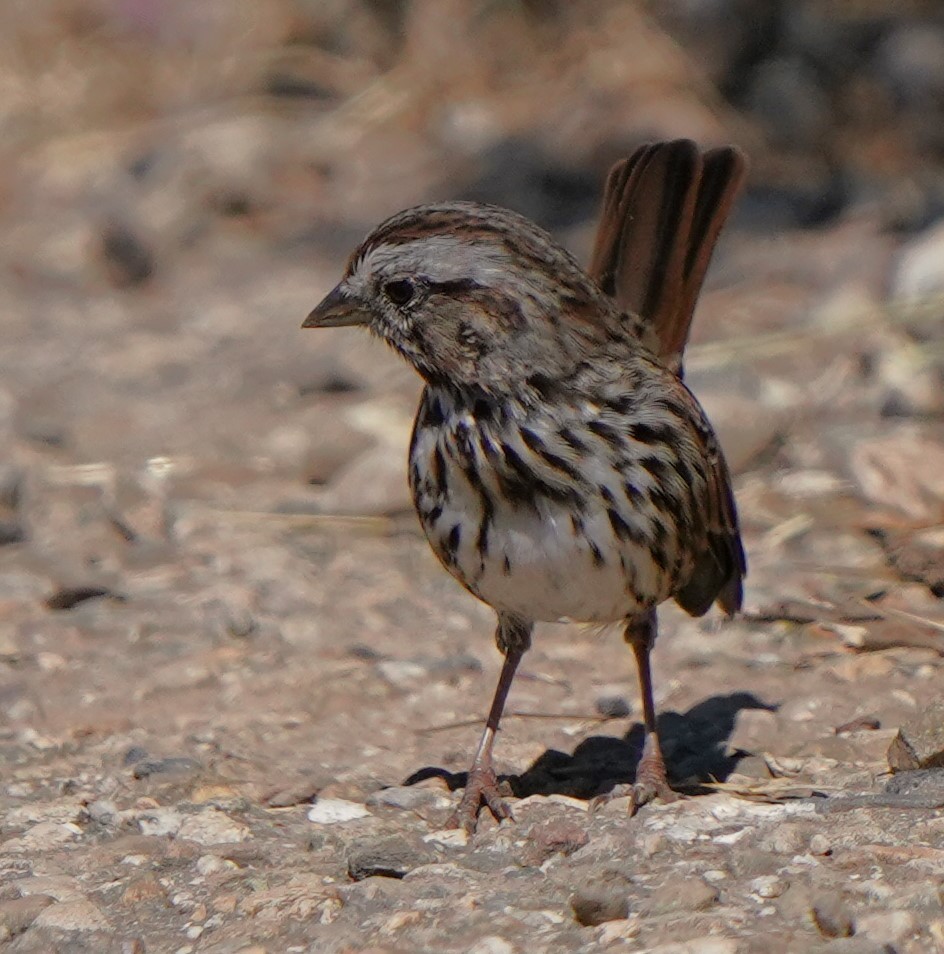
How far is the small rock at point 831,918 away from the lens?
3.34 m

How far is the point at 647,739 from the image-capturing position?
14.5ft

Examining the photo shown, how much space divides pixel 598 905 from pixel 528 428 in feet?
3.58

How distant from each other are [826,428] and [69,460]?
8.98ft

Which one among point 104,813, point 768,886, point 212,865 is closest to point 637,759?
point 768,886

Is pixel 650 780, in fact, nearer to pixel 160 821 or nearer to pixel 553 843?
pixel 553 843

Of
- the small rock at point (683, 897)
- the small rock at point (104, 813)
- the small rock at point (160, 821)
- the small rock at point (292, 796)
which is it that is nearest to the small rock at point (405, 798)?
the small rock at point (292, 796)

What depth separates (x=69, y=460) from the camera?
266 inches

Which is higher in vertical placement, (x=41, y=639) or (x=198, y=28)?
(x=198, y=28)

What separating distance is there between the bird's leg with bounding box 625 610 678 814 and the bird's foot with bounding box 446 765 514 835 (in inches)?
12.1

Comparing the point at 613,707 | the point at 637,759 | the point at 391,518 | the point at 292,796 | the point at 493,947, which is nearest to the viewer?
the point at 493,947

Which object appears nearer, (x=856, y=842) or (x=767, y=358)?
(x=856, y=842)

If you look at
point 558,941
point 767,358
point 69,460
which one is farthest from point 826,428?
point 558,941

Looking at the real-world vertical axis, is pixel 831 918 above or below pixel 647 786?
above

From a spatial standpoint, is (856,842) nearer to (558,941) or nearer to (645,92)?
(558,941)
